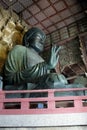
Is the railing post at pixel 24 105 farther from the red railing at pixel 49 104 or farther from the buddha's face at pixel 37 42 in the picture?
the buddha's face at pixel 37 42

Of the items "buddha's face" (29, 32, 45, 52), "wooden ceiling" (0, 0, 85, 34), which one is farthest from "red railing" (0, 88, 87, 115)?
"wooden ceiling" (0, 0, 85, 34)

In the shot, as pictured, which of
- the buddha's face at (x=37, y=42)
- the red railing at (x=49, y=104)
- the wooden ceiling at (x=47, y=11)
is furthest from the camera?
the wooden ceiling at (x=47, y=11)

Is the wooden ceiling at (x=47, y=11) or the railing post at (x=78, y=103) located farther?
the wooden ceiling at (x=47, y=11)

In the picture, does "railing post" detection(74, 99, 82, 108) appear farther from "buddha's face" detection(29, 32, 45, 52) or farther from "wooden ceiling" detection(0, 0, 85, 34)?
"wooden ceiling" detection(0, 0, 85, 34)

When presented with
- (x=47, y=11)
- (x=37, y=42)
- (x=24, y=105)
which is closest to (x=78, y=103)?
(x=24, y=105)

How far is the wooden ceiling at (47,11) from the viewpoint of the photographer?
16.7ft

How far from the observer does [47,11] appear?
17.4ft

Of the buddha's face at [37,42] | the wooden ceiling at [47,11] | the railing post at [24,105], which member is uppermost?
the wooden ceiling at [47,11]

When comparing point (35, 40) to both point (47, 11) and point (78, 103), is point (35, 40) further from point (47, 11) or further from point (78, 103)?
point (78, 103)

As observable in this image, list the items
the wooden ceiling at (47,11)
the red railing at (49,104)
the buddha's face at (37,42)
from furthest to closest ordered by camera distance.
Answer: the wooden ceiling at (47,11) < the buddha's face at (37,42) < the red railing at (49,104)

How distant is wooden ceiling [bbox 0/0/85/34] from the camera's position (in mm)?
5086

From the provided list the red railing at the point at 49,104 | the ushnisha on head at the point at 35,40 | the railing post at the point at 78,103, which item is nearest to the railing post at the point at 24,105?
the red railing at the point at 49,104

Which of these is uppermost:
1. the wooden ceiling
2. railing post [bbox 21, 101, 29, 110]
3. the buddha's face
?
the wooden ceiling

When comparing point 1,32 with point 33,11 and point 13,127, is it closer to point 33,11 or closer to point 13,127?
point 33,11
